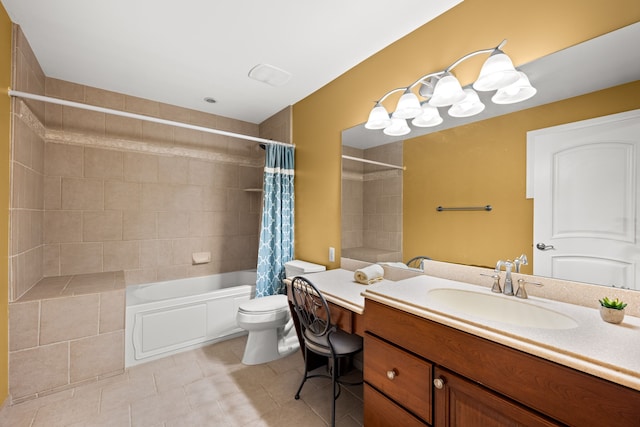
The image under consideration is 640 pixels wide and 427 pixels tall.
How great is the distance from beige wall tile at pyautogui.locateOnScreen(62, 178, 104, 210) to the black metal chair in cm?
228

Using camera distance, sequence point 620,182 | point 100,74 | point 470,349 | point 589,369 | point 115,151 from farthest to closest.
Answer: point 115,151 → point 100,74 → point 620,182 → point 470,349 → point 589,369

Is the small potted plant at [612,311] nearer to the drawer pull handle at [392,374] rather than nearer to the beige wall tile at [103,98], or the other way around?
the drawer pull handle at [392,374]

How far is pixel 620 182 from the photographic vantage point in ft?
3.50

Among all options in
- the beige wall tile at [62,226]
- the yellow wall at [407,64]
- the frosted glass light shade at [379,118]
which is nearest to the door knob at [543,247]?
the yellow wall at [407,64]

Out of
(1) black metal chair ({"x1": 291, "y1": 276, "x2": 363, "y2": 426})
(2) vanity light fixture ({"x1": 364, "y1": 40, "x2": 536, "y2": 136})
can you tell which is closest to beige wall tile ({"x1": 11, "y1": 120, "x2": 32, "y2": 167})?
(1) black metal chair ({"x1": 291, "y1": 276, "x2": 363, "y2": 426})

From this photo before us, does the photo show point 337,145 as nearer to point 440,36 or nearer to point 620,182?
point 440,36

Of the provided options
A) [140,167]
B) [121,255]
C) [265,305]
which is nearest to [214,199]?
[140,167]

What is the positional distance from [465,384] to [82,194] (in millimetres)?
3343

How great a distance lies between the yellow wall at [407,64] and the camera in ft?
3.93

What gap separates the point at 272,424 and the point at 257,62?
8.46 ft

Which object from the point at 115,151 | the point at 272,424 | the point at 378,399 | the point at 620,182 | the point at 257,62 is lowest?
the point at 272,424

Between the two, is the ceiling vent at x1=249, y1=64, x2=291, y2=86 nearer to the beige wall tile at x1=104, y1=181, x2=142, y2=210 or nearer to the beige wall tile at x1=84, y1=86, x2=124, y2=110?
the beige wall tile at x1=84, y1=86, x2=124, y2=110

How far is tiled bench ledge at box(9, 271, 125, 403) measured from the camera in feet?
6.00

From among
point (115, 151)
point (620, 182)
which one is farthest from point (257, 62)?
point (620, 182)
